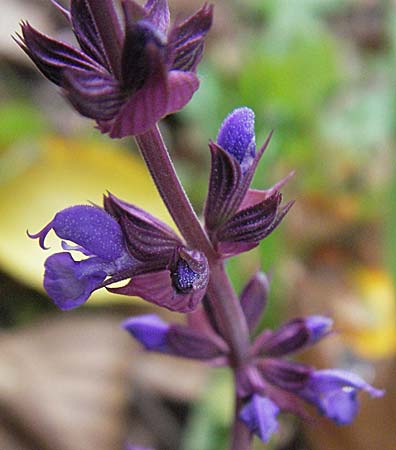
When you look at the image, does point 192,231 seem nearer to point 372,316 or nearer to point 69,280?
point 69,280

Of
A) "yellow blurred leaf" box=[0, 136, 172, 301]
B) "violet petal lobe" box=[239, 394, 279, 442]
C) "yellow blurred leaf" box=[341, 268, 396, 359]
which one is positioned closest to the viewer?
"violet petal lobe" box=[239, 394, 279, 442]

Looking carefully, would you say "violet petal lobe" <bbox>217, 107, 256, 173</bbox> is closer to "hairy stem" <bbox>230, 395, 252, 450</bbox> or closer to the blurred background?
"hairy stem" <bbox>230, 395, 252, 450</bbox>

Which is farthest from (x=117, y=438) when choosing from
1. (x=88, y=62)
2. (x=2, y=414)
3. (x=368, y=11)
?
(x=368, y=11)

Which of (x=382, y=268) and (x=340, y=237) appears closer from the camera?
(x=382, y=268)

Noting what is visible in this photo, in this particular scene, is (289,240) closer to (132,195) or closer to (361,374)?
Answer: (132,195)

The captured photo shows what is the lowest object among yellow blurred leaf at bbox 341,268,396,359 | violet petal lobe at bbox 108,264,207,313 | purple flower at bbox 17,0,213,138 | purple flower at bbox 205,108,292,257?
yellow blurred leaf at bbox 341,268,396,359

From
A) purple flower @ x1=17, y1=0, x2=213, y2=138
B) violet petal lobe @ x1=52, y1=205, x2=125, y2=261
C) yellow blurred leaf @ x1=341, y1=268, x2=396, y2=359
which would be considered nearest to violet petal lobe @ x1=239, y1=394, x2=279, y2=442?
violet petal lobe @ x1=52, y1=205, x2=125, y2=261

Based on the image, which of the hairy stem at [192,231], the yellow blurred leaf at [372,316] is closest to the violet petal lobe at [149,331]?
the hairy stem at [192,231]
